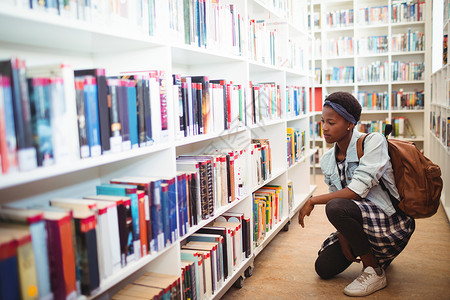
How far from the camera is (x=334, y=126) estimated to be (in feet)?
7.11

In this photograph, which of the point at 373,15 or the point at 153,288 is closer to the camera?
the point at 153,288

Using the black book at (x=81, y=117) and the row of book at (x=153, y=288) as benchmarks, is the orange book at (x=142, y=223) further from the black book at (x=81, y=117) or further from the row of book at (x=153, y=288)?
the black book at (x=81, y=117)

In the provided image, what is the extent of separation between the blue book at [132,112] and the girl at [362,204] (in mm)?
1184

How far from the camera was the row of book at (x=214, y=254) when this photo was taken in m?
1.74

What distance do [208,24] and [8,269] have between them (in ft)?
4.82

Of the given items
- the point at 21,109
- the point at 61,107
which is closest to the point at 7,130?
the point at 21,109

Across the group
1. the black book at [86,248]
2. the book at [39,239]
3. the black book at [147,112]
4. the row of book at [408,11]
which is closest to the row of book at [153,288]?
the black book at [86,248]

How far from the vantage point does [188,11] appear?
5.72 feet

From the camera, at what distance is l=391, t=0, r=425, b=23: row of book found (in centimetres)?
520

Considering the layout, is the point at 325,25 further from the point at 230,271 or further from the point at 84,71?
the point at 84,71

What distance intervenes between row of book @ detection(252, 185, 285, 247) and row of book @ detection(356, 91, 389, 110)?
3.15m

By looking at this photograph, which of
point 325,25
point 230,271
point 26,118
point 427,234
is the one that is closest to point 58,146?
point 26,118

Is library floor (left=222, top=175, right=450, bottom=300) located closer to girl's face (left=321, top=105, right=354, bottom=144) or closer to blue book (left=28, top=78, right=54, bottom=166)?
girl's face (left=321, top=105, right=354, bottom=144)

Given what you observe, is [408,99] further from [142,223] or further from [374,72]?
[142,223]
